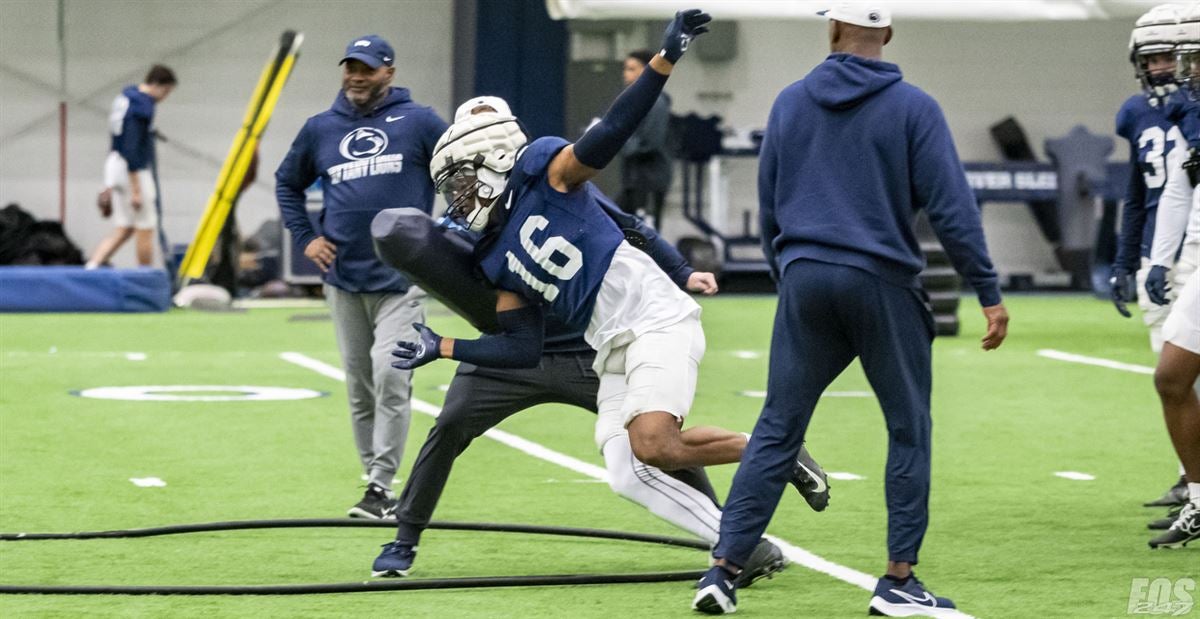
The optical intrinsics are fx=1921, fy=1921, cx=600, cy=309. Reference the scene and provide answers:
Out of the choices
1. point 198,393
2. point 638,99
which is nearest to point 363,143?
point 638,99

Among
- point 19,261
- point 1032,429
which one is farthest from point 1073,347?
point 19,261

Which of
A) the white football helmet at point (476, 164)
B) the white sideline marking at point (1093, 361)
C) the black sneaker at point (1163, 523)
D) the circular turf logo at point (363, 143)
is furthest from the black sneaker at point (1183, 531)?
the white sideline marking at point (1093, 361)

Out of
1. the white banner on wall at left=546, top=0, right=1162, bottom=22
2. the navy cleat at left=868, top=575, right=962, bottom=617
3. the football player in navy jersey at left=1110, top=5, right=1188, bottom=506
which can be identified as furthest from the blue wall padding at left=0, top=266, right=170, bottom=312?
the navy cleat at left=868, top=575, right=962, bottom=617

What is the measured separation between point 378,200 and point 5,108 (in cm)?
1849

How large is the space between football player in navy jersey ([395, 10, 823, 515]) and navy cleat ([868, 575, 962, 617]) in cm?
73

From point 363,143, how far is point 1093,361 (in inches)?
342

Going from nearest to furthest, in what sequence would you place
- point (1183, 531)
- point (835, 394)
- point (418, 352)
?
point (418, 352) < point (1183, 531) < point (835, 394)

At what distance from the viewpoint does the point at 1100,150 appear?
25625 mm

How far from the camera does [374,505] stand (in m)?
8.21

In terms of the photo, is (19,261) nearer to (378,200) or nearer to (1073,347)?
(1073,347)

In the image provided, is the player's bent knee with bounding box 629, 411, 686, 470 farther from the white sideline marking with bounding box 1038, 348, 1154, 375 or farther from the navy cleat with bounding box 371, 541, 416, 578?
the white sideline marking with bounding box 1038, 348, 1154, 375

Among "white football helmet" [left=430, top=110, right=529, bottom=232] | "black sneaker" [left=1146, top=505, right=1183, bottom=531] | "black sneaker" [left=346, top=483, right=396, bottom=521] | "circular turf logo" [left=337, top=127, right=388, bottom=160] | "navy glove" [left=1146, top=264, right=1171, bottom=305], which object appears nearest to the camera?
"white football helmet" [left=430, top=110, right=529, bottom=232]

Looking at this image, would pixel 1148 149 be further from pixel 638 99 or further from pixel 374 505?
pixel 374 505

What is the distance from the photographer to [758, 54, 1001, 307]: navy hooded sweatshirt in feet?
18.9
